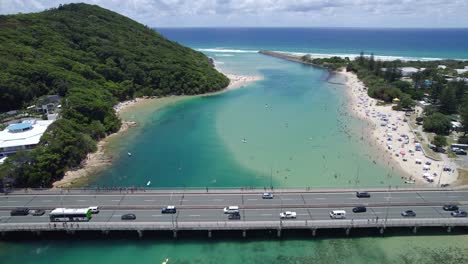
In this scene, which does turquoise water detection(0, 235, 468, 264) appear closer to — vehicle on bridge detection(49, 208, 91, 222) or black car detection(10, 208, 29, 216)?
vehicle on bridge detection(49, 208, 91, 222)

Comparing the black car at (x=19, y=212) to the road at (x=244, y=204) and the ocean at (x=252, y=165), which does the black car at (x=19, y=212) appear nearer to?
the road at (x=244, y=204)

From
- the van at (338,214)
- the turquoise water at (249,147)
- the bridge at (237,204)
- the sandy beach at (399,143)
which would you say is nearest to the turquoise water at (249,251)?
the bridge at (237,204)

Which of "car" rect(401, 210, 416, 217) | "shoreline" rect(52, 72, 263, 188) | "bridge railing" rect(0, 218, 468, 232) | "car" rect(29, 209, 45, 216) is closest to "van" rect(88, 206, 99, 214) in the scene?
"bridge railing" rect(0, 218, 468, 232)

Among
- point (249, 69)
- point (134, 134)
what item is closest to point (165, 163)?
point (134, 134)

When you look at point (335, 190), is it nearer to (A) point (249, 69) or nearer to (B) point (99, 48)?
(B) point (99, 48)

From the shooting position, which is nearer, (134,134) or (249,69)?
(134,134)

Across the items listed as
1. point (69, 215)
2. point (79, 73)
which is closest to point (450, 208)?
point (69, 215)
